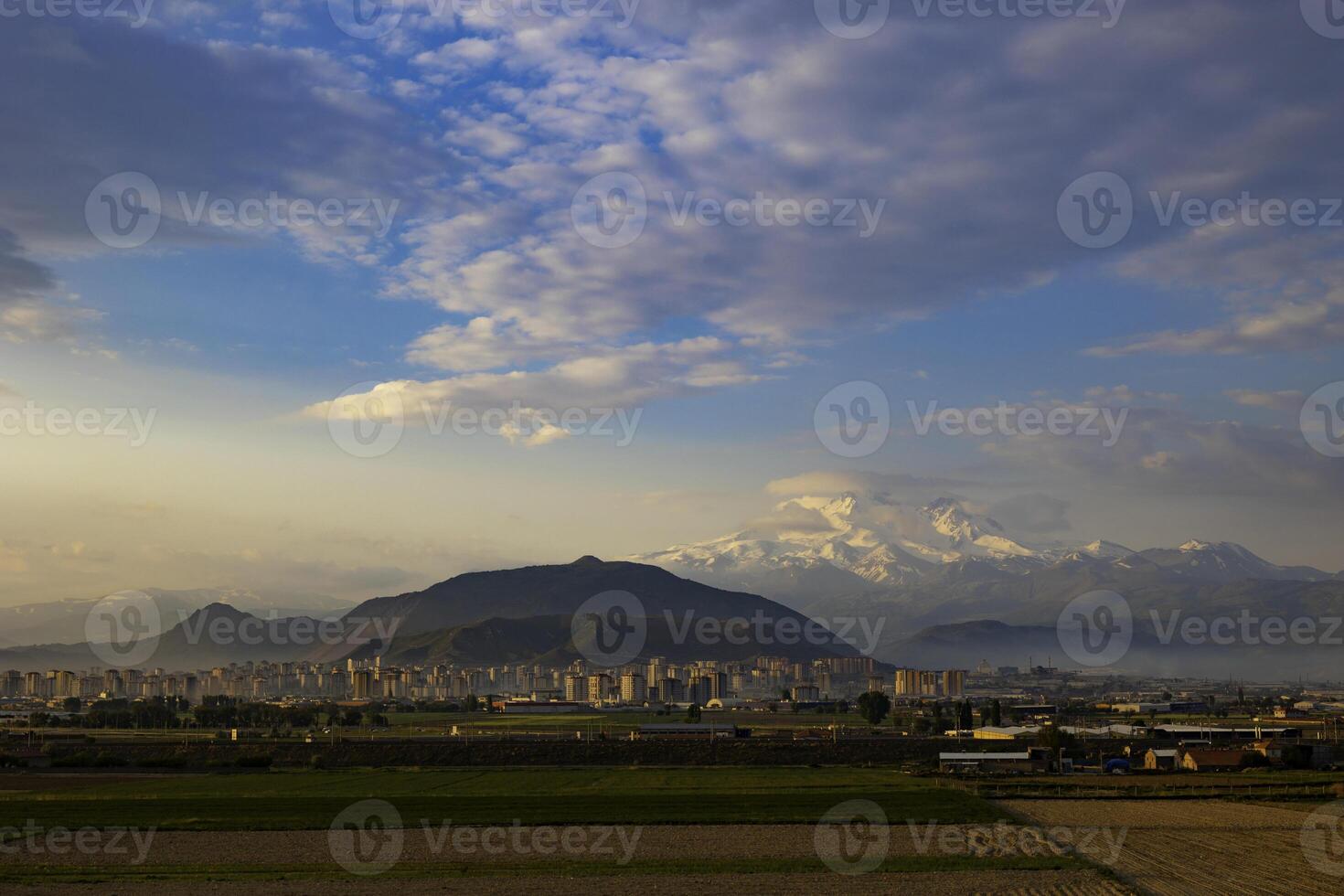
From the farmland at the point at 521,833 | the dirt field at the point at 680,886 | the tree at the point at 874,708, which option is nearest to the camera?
the dirt field at the point at 680,886

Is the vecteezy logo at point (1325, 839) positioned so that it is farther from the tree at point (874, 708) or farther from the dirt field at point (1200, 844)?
the tree at point (874, 708)

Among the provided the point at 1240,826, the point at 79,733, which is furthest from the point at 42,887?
the point at 79,733

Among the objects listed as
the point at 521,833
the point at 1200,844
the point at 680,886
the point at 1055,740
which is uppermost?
the point at 680,886

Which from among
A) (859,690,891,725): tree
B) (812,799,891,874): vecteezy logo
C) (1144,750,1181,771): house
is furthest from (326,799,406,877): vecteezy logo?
(859,690,891,725): tree

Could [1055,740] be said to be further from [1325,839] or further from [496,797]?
[1325,839]

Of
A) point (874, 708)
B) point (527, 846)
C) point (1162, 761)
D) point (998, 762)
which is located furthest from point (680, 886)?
point (874, 708)

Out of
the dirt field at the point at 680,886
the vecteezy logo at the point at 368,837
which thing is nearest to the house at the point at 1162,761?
the vecteezy logo at the point at 368,837
